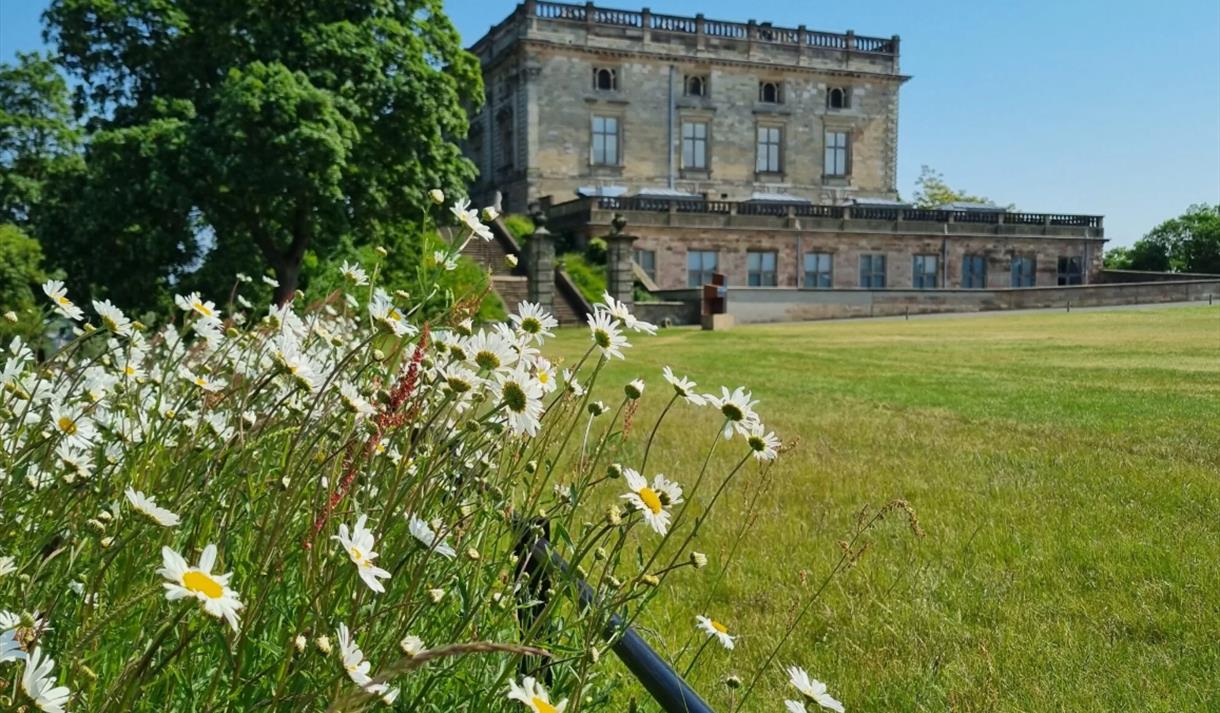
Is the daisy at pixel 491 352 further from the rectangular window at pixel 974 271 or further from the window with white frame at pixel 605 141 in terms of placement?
the rectangular window at pixel 974 271

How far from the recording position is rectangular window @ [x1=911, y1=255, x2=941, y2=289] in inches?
1561

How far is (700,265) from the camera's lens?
1430 inches

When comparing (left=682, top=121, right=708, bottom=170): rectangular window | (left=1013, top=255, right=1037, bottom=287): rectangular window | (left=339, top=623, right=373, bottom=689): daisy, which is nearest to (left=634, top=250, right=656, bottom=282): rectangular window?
(left=682, top=121, right=708, bottom=170): rectangular window

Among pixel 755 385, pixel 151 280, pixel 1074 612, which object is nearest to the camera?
pixel 1074 612

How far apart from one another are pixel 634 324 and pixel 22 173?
38567mm

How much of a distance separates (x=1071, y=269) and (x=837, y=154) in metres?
11.1

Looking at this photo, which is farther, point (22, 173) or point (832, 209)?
point (832, 209)

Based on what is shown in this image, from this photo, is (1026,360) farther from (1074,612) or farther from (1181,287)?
(1181,287)

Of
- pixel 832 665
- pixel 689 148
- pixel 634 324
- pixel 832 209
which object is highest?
pixel 689 148

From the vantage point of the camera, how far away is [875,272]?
39219mm

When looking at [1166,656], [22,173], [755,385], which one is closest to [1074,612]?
[1166,656]

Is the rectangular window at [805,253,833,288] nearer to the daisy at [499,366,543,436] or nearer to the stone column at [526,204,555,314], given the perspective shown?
the stone column at [526,204,555,314]

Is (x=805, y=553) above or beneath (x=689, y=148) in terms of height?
beneath

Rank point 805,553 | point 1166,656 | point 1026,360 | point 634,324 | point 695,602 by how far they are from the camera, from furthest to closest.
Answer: point 1026,360
point 805,553
point 695,602
point 1166,656
point 634,324
